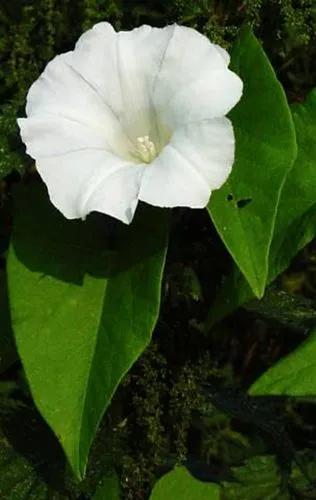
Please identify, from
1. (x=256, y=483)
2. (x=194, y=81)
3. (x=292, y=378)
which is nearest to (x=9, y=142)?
(x=194, y=81)

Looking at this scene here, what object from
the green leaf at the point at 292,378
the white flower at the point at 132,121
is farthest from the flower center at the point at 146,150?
the green leaf at the point at 292,378

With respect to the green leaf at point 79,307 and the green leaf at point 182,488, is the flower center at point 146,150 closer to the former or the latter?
the green leaf at point 79,307

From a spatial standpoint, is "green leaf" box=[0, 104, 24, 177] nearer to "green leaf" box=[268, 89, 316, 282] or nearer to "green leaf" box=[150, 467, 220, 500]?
"green leaf" box=[268, 89, 316, 282]

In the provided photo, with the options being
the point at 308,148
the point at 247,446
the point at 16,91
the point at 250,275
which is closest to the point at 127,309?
the point at 250,275

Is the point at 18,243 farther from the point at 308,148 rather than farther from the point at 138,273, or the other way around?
the point at 308,148

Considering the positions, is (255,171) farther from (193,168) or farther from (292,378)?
(292,378)

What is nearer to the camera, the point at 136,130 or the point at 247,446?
the point at 136,130
